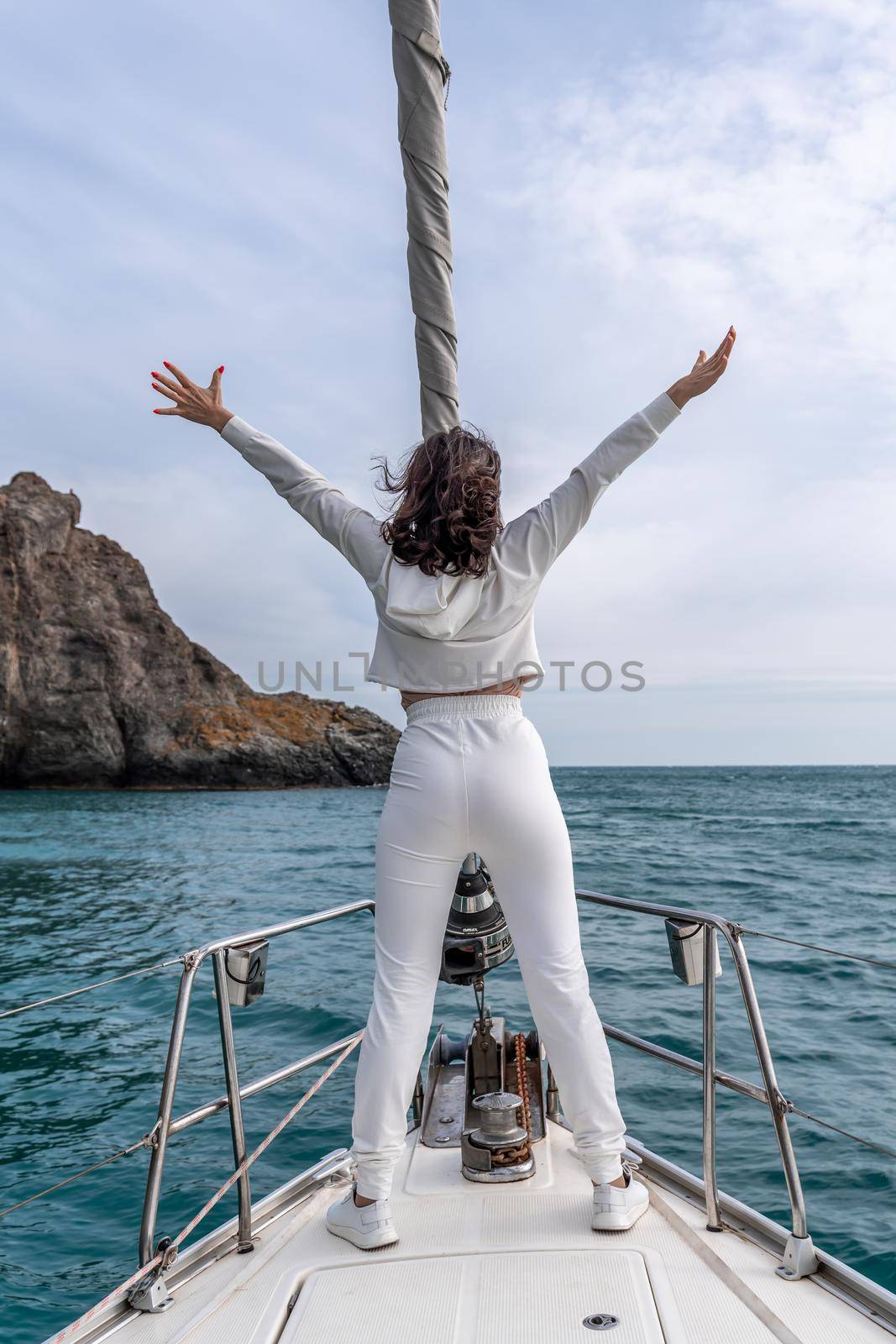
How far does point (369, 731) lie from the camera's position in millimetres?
46281

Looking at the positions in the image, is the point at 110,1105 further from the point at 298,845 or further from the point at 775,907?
the point at 298,845

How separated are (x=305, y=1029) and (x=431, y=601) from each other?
4974mm

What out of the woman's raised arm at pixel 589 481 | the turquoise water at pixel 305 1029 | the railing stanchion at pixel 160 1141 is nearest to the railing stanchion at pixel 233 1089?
the railing stanchion at pixel 160 1141

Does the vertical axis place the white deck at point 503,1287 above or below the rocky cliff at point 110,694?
below

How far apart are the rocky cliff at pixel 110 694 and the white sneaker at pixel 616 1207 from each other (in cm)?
3888

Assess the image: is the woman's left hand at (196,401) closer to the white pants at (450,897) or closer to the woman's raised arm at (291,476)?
the woman's raised arm at (291,476)

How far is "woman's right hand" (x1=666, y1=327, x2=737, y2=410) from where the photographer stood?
6.43 feet

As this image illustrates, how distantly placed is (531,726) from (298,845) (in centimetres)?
1728

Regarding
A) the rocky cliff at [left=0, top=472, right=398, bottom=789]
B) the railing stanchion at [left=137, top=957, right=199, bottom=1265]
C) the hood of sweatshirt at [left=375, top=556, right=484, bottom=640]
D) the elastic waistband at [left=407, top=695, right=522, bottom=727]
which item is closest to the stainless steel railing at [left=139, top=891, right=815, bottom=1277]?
the railing stanchion at [left=137, top=957, right=199, bottom=1265]

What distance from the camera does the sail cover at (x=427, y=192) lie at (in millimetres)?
2387

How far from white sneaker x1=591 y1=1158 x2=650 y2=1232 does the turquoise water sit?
74.5 inches

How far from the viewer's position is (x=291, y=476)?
6.91ft

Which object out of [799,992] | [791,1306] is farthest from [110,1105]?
[799,992]

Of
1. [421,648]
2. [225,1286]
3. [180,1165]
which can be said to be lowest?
[180,1165]
